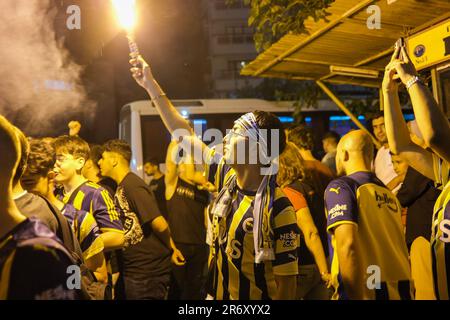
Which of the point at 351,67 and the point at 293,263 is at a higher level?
the point at 351,67

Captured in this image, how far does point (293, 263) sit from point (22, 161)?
1.67 m

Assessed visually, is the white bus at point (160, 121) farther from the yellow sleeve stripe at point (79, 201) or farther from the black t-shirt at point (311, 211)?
the yellow sleeve stripe at point (79, 201)

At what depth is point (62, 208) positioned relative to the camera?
3.96 m

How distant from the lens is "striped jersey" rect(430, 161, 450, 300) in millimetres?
2656

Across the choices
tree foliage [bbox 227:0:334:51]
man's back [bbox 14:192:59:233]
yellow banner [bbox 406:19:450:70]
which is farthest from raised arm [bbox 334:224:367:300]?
tree foliage [bbox 227:0:334:51]

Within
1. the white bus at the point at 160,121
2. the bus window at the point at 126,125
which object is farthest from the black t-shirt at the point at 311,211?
the bus window at the point at 126,125

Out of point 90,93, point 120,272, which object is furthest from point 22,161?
point 90,93

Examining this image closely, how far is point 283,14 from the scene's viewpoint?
264 inches

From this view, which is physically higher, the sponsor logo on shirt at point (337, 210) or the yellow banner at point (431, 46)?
the yellow banner at point (431, 46)

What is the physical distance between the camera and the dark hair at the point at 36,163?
3254mm

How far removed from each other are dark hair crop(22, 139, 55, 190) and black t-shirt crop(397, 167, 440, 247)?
3.27 meters

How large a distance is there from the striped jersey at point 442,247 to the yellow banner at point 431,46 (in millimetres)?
A: 2602
